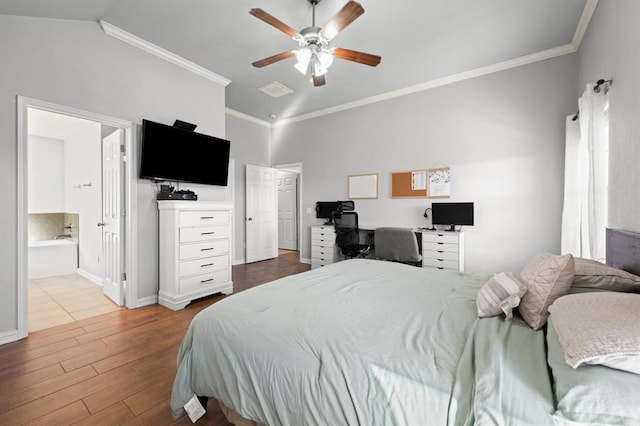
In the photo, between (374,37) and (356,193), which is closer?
(374,37)

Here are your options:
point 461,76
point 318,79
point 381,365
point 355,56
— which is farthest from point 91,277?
point 461,76

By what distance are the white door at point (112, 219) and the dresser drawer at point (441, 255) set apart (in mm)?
3806

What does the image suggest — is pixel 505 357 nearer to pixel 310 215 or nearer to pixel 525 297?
pixel 525 297

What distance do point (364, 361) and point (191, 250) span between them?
2715mm

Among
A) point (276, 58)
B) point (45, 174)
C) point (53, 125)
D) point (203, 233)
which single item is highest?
point (276, 58)

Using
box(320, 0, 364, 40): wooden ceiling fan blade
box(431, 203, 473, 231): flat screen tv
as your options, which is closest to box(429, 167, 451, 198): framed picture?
box(431, 203, 473, 231): flat screen tv

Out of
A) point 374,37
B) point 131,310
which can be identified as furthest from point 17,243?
point 374,37

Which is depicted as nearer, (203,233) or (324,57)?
(324,57)

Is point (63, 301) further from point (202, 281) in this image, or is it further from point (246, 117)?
point (246, 117)

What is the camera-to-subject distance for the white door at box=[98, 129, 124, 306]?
3.05 metres

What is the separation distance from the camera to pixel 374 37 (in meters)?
2.97

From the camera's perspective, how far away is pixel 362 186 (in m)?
4.91

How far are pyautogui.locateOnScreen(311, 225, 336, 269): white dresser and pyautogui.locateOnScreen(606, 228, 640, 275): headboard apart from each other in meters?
3.37

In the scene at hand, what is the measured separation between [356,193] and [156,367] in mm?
3835
